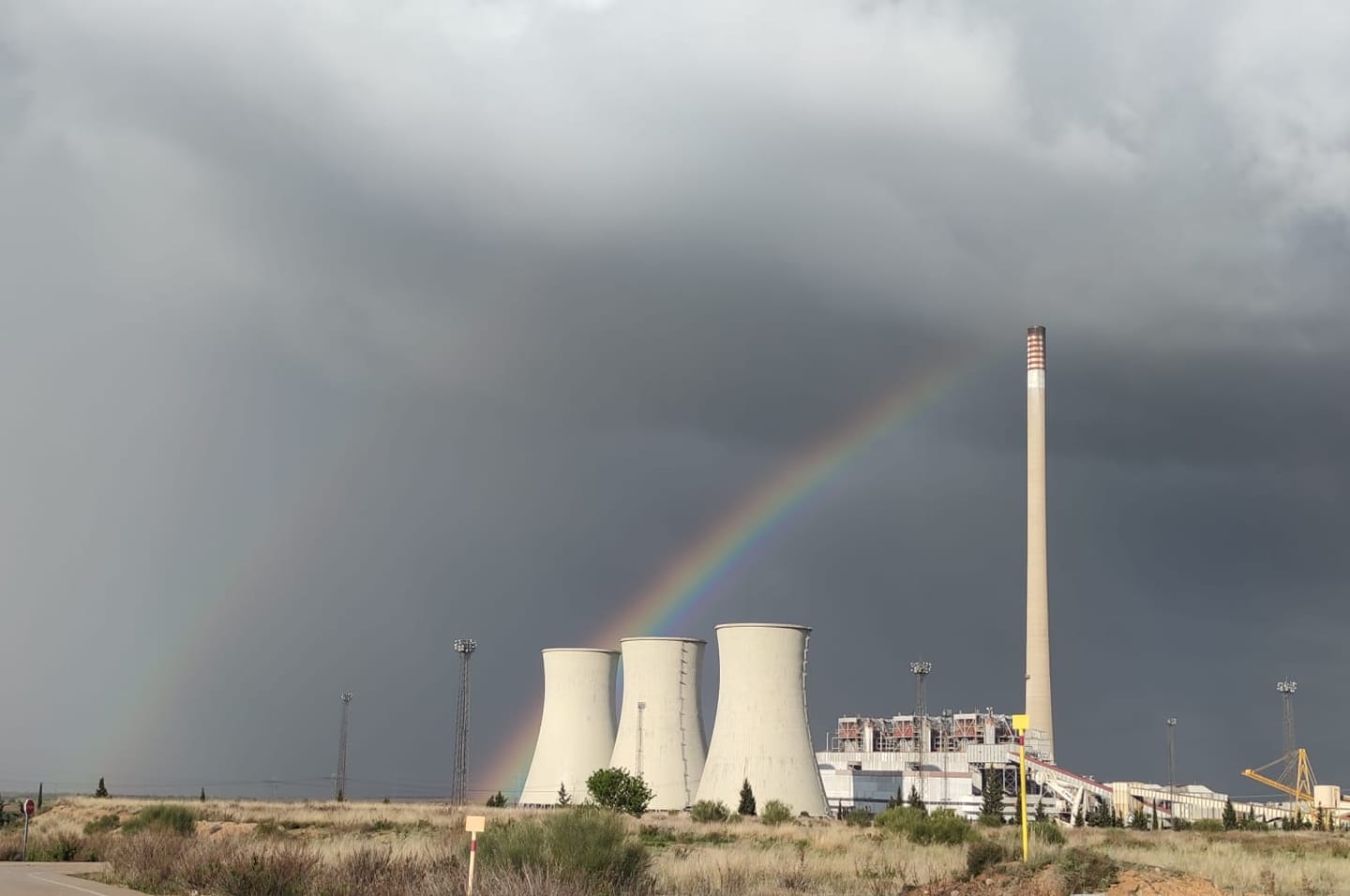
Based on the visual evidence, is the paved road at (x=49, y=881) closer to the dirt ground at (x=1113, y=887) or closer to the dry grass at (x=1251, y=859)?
the dirt ground at (x=1113, y=887)

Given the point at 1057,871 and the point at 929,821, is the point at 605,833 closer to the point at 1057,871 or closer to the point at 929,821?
the point at 1057,871

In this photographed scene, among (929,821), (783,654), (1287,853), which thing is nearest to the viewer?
(1287,853)

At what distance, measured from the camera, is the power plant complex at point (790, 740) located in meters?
49.3

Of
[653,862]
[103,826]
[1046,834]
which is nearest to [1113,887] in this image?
[653,862]

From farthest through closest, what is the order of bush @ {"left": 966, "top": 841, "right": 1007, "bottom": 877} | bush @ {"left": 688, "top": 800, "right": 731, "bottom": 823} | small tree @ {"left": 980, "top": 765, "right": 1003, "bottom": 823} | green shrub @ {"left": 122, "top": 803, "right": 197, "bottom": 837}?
small tree @ {"left": 980, "top": 765, "right": 1003, "bottom": 823}
bush @ {"left": 688, "top": 800, "right": 731, "bottom": 823}
green shrub @ {"left": 122, "top": 803, "right": 197, "bottom": 837}
bush @ {"left": 966, "top": 841, "right": 1007, "bottom": 877}

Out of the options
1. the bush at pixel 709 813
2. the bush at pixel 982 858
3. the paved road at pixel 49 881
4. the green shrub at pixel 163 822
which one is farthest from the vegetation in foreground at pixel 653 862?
the bush at pixel 709 813

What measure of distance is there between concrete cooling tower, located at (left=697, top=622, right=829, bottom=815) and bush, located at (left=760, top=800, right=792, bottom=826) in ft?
1.38

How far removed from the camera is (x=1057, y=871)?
1975cm

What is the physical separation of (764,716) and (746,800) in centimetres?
324

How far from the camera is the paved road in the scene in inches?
783

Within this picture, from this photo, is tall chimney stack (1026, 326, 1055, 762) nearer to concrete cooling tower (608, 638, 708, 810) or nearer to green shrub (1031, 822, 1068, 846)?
concrete cooling tower (608, 638, 708, 810)

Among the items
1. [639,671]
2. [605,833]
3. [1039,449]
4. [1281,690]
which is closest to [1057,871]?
[605,833]

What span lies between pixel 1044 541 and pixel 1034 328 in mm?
13499

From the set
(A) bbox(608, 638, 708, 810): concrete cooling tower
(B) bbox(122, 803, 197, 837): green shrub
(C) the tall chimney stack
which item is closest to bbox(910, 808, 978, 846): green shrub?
(B) bbox(122, 803, 197, 837): green shrub
